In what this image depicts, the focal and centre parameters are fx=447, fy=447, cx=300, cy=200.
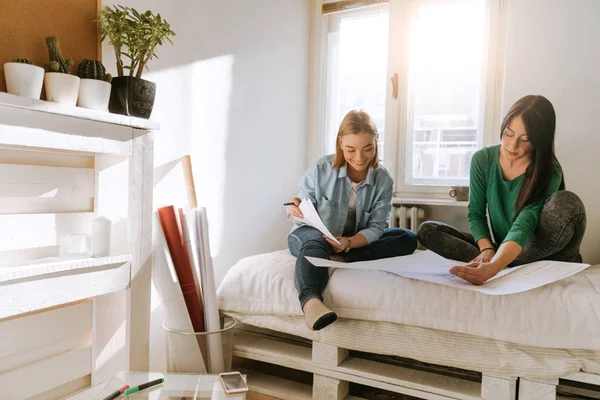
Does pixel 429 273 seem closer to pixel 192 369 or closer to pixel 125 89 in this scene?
pixel 192 369

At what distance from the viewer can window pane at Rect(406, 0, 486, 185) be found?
2.07 meters

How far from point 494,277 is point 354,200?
0.56 meters

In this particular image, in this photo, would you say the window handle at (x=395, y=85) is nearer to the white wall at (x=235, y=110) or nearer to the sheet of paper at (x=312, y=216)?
the white wall at (x=235, y=110)

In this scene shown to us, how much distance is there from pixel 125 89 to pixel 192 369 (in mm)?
724

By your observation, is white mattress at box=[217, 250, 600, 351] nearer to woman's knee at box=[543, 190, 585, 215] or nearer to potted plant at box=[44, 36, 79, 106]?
woman's knee at box=[543, 190, 585, 215]

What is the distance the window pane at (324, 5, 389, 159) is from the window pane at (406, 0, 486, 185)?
0.16 metres

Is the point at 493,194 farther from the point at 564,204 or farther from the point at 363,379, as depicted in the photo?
the point at 363,379

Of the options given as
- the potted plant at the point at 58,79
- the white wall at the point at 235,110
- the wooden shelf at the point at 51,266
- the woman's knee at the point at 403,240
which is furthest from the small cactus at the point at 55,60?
the woman's knee at the point at 403,240

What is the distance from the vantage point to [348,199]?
1.58m

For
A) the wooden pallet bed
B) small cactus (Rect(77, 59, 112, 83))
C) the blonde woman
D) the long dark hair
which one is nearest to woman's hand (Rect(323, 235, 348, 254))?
the blonde woman

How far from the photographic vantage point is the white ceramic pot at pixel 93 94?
952 mm

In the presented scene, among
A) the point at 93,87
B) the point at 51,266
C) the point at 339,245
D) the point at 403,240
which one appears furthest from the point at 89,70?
the point at 403,240

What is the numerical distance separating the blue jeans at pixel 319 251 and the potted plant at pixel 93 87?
638 millimetres

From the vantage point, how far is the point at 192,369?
3.85 feet
